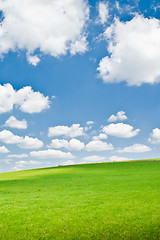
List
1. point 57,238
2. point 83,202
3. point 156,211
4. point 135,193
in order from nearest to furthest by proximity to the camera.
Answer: point 57,238 → point 156,211 → point 83,202 → point 135,193

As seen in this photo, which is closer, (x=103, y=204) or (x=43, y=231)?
(x=43, y=231)

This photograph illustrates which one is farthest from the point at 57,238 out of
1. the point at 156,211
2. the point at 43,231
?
the point at 156,211

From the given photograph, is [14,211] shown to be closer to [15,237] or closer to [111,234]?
[15,237]

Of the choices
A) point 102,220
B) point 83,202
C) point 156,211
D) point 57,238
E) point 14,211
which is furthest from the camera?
point 83,202

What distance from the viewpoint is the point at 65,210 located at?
18094mm

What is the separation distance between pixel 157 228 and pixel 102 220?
3979mm

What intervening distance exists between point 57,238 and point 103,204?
294 inches

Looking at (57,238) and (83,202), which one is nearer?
(57,238)

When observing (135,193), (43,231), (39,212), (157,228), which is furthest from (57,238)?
(135,193)

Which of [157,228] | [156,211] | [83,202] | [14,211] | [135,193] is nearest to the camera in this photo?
[157,228]

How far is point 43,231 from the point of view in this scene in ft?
46.5

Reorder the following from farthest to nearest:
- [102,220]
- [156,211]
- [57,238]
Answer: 1. [156,211]
2. [102,220]
3. [57,238]

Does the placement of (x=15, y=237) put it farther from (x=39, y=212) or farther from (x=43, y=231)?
(x=39, y=212)

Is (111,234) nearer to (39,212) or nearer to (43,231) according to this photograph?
(43,231)
